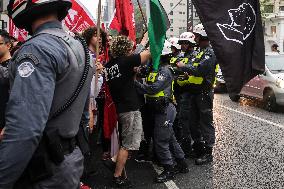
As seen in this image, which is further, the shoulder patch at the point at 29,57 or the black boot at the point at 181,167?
the black boot at the point at 181,167

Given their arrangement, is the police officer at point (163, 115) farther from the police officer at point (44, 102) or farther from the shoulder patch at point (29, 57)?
the shoulder patch at point (29, 57)

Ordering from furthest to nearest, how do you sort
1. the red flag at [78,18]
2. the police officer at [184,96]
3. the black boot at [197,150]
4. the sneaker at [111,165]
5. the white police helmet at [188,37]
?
the red flag at [78,18]
the white police helmet at [188,37]
the police officer at [184,96]
the black boot at [197,150]
the sneaker at [111,165]

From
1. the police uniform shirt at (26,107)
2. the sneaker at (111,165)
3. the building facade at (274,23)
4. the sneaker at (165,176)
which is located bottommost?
the sneaker at (165,176)

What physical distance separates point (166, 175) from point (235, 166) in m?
1.22

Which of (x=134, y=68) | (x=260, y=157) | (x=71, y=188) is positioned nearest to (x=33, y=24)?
(x=71, y=188)

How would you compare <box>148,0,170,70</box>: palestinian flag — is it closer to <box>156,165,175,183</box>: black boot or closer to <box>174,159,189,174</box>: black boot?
Answer: <box>156,165,175,183</box>: black boot

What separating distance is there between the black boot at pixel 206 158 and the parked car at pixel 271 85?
554 cm

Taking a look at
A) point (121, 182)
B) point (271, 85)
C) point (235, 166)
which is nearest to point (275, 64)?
point (271, 85)

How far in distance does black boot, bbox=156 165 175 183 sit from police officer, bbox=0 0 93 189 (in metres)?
3.53

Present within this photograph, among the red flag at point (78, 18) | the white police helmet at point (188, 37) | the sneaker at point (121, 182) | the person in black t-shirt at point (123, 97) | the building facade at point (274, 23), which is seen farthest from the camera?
the building facade at point (274, 23)

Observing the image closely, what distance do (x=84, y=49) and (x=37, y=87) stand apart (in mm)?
542

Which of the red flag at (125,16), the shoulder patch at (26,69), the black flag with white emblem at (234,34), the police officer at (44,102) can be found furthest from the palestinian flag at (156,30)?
the shoulder patch at (26,69)

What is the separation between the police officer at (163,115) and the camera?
5.72 m

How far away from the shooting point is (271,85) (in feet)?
38.8
